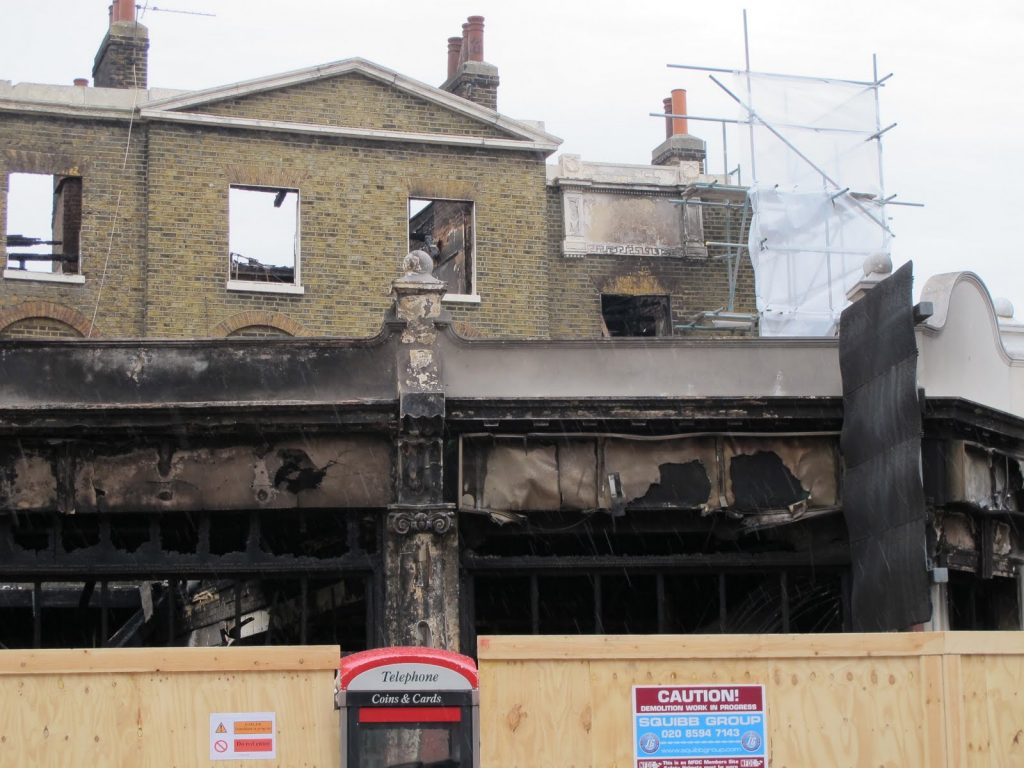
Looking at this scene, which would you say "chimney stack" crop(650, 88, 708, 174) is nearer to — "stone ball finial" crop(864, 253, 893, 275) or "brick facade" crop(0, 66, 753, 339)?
"brick facade" crop(0, 66, 753, 339)

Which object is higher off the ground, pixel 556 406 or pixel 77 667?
pixel 556 406

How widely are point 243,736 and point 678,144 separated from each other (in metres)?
23.4

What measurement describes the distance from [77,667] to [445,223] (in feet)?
67.1

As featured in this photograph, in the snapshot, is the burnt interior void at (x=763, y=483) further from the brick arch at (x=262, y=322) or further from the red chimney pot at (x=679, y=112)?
the red chimney pot at (x=679, y=112)

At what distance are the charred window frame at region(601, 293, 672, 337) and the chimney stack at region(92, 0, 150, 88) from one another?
9390 mm

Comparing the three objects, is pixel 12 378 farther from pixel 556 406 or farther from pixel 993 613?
pixel 993 613

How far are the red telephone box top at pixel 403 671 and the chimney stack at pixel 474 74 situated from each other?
2036 cm

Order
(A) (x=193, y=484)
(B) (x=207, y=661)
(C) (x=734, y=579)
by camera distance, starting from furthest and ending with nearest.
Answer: (C) (x=734, y=579), (A) (x=193, y=484), (B) (x=207, y=661)

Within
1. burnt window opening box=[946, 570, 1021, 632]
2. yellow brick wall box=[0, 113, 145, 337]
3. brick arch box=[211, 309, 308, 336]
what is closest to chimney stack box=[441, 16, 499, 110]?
brick arch box=[211, 309, 308, 336]

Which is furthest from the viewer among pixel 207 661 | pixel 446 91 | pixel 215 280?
pixel 446 91

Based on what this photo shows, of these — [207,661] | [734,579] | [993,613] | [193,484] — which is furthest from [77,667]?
[993,613]

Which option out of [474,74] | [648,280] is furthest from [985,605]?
[474,74]

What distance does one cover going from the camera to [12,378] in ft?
55.9

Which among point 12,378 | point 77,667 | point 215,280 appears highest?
point 215,280
